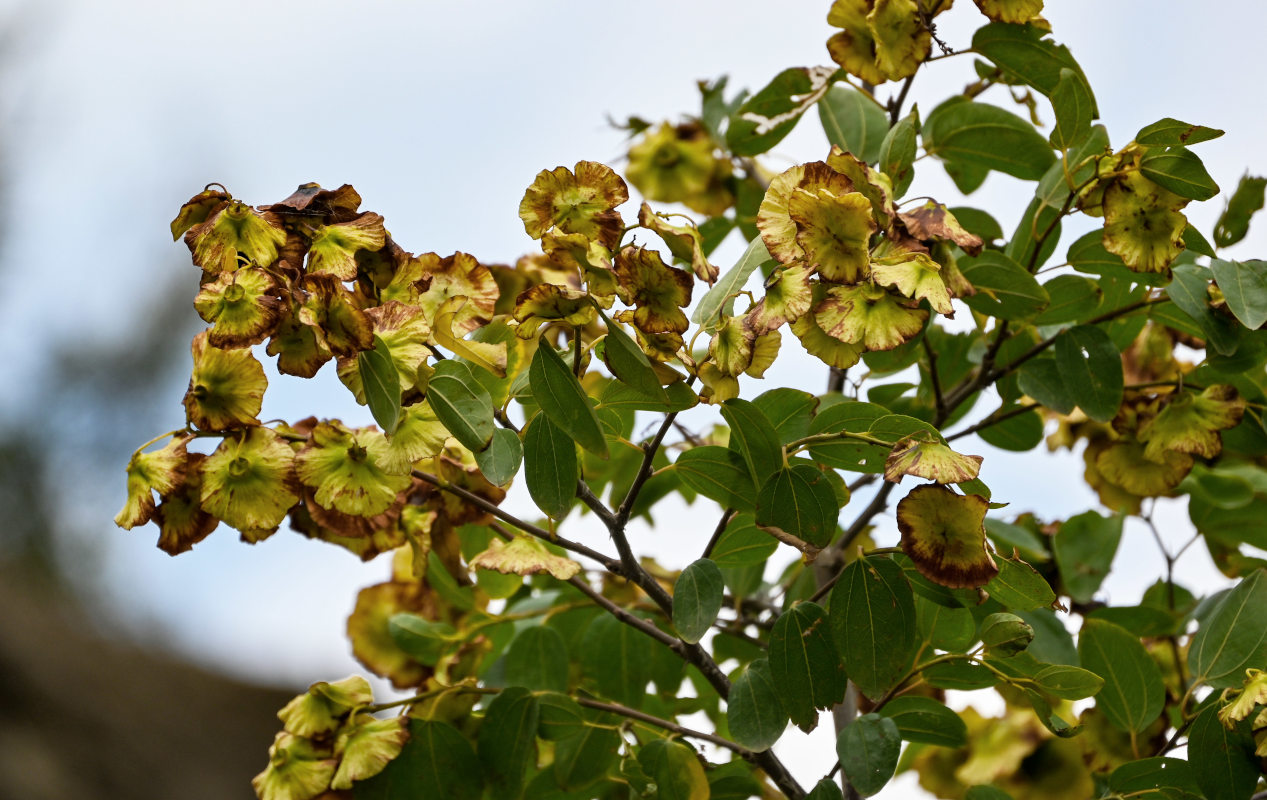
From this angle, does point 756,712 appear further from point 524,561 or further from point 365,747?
point 365,747

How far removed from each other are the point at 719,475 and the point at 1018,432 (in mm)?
428

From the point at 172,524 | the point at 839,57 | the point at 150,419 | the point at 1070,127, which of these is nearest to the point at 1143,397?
the point at 1070,127

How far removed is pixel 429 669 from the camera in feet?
3.16

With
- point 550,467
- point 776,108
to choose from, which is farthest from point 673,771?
point 776,108

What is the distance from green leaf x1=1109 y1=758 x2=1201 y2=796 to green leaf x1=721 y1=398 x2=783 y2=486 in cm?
32

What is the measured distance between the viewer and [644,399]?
0.65 metres

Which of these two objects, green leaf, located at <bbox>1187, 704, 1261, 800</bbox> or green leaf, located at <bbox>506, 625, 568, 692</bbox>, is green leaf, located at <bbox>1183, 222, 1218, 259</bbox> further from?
green leaf, located at <bbox>506, 625, 568, 692</bbox>

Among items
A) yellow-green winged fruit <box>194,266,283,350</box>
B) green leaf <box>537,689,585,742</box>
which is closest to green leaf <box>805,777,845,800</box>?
green leaf <box>537,689,585,742</box>

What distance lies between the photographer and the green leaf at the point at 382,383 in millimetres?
543

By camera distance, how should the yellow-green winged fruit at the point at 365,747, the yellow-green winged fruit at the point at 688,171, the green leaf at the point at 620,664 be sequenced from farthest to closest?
the yellow-green winged fruit at the point at 688,171
the green leaf at the point at 620,664
the yellow-green winged fruit at the point at 365,747

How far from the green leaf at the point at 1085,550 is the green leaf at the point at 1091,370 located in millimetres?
244

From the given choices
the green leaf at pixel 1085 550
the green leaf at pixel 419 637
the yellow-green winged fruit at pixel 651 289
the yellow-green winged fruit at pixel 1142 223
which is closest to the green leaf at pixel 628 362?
the yellow-green winged fruit at pixel 651 289

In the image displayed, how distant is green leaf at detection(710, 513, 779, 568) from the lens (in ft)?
2.61

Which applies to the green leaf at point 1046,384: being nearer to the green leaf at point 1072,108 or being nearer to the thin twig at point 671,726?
the green leaf at point 1072,108
